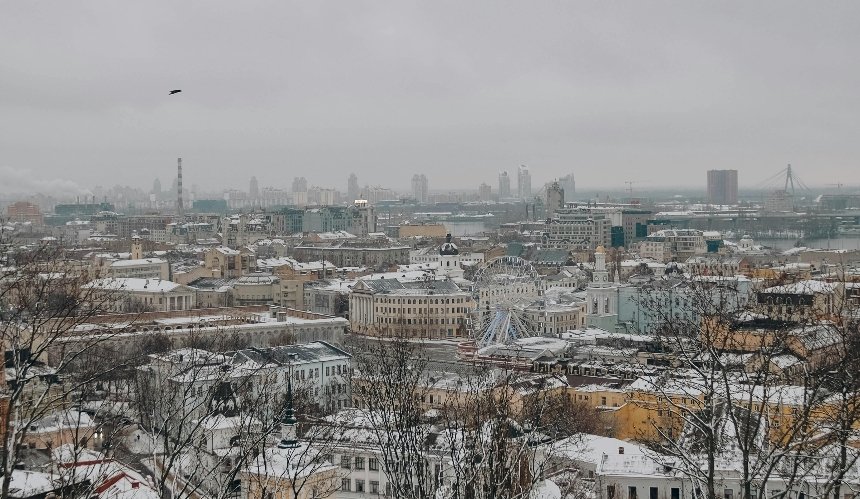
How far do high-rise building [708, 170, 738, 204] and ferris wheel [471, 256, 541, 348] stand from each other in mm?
125028

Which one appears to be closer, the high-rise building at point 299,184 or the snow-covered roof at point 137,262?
the snow-covered roof at point 137,262

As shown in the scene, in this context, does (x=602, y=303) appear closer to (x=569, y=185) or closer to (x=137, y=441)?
(x=137, y=441)

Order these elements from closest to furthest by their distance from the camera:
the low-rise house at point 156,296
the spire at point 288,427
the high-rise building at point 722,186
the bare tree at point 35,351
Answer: the bare tree at point 35,351
the spire at point 288,427
the low-rise house at point 156,296
the high-rise building at point 722,186

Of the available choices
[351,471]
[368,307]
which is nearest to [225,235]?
[368,307]

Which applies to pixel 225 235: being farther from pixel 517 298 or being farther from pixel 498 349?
pixel 498 349

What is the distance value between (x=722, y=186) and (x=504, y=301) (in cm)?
13674

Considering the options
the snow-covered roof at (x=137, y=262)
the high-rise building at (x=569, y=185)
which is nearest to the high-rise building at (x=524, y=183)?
the high-rise building at (x=569, y=185)

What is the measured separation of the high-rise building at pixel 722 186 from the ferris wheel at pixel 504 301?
4922 inches

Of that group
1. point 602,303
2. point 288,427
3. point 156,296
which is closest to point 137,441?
point 288,427

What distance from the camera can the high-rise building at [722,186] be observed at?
535ft

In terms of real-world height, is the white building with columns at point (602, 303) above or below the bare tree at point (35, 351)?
below

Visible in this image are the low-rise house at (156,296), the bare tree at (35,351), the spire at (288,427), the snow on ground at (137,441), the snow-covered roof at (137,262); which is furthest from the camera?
the snow-covered roof at (137,262)

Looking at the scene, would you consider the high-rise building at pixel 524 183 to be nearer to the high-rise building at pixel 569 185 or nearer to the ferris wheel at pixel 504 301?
the high-rise building at pixel 569 185

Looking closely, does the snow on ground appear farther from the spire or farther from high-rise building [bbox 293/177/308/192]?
high-rise building [bbox 293/177/308/192]
